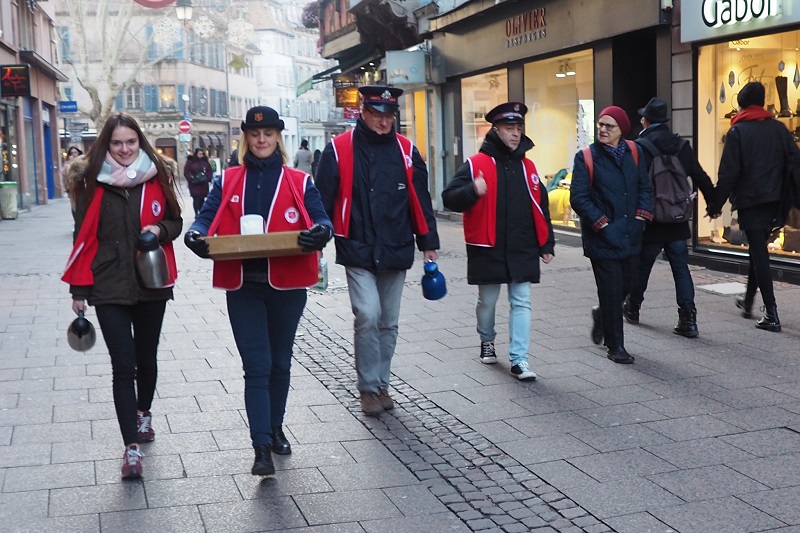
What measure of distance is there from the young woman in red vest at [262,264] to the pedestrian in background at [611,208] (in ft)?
9.47

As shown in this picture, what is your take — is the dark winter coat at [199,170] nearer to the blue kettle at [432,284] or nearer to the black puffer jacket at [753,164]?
the black puffer jacket at [753,164]

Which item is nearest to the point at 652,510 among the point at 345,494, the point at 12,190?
the point at 345,494

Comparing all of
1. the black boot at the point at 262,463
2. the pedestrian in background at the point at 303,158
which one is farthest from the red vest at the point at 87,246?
the pedestrian in background at the point at 303,158

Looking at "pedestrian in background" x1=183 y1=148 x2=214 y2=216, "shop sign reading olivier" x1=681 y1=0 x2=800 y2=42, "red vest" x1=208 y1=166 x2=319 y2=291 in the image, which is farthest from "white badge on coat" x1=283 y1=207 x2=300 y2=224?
"pedestrian in background" x1=183 y1=148 x2=214 y2=216

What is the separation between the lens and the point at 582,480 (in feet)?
17.4

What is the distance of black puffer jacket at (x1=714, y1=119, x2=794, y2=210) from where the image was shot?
891cm

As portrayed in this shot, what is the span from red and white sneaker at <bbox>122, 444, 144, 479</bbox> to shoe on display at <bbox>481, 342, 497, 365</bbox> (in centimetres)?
316

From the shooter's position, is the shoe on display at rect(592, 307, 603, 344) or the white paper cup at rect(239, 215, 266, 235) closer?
the white paper cup at rect(239, 215, 266, 235)

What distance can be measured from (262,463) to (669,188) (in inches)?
187

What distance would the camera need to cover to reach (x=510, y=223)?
754 centimetres

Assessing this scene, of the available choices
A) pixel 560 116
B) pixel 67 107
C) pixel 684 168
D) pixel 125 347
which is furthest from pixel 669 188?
pixel 67 107

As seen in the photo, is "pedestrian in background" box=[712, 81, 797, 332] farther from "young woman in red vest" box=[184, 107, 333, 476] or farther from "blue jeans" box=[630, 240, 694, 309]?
"young woman in red vest" box=[184, 107, 333, 476]

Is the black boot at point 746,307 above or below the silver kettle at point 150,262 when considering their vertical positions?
below

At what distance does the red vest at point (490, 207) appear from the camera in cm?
750
